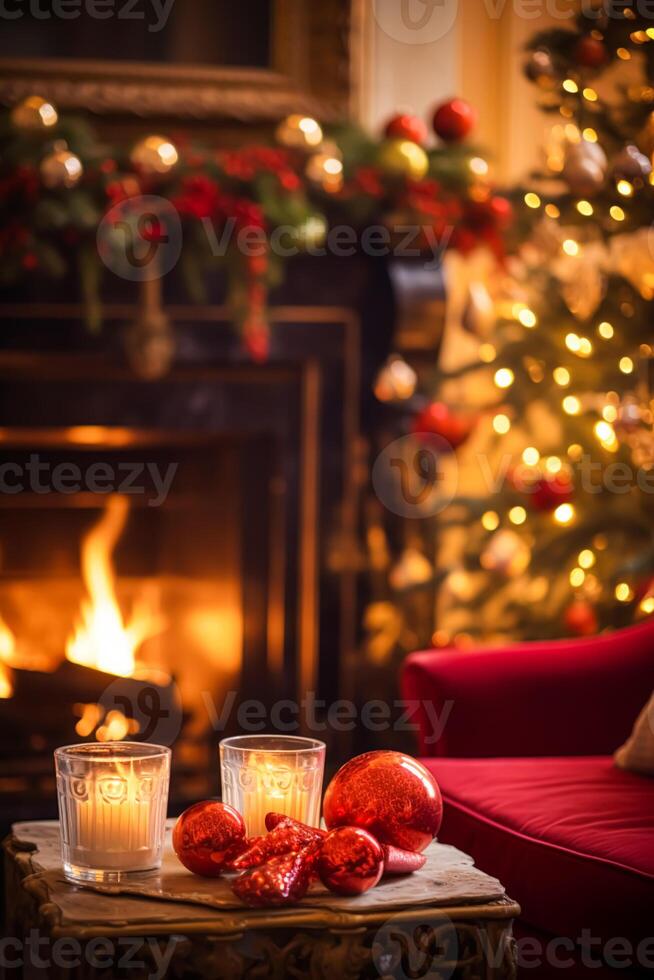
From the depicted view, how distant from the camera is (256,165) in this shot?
293 cm

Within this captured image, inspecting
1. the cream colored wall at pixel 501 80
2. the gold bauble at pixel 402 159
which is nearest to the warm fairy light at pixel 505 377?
the gold bauble at pixel 402 159

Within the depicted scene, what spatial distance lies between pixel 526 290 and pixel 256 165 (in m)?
0.78

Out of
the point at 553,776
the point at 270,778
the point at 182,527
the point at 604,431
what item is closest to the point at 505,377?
the point at 604,431

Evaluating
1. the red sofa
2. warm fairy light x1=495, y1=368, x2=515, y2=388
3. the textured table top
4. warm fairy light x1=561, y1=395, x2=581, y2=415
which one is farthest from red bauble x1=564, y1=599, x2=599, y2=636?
the textured table top

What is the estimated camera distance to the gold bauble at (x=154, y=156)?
2809 mm

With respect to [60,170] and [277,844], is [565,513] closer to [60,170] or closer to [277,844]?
[60,170]

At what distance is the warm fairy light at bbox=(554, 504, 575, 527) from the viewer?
2.99m

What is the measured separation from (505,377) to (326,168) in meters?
0.63

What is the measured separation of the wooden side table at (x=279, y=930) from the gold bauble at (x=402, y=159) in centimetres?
195

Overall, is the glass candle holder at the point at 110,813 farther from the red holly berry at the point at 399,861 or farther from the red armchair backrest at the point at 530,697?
the red armchair backrest at the point at 530,697

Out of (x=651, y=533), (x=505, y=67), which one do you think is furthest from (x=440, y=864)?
(x=505, y=67)

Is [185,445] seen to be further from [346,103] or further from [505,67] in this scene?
[505,67]

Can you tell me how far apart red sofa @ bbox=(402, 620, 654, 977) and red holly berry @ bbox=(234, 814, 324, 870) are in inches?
14.4

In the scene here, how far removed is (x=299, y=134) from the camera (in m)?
2.89
